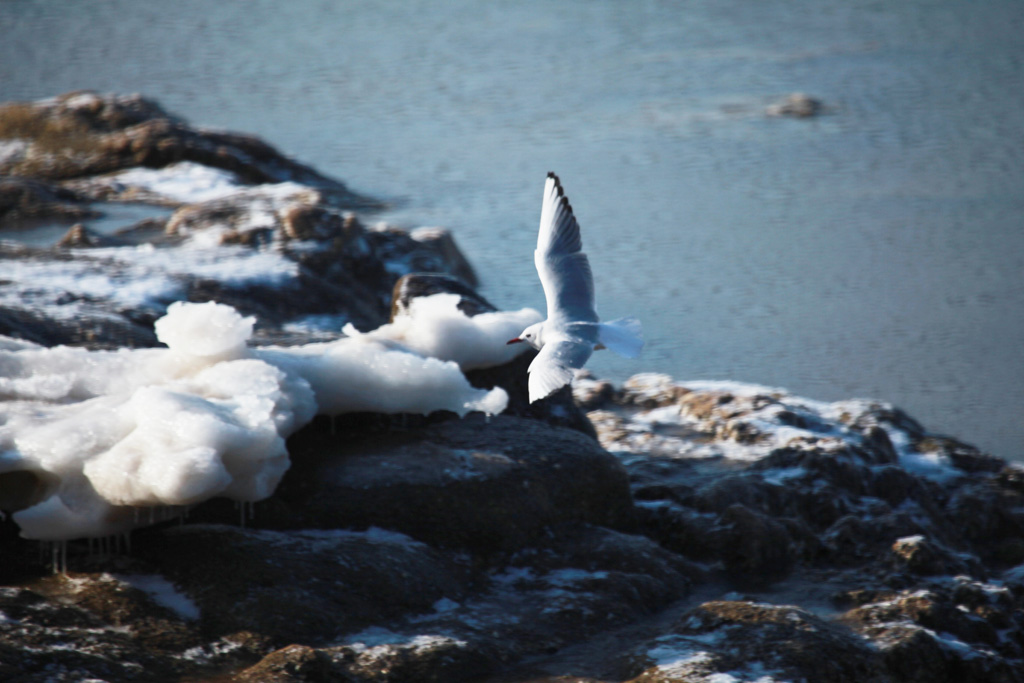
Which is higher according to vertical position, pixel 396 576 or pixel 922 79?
pixel 922 79

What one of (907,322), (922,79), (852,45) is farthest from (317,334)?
(852,45)

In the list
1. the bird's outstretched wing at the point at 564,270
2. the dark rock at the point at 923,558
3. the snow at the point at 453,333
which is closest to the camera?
the bird's outstretched wing at the point at 564,270

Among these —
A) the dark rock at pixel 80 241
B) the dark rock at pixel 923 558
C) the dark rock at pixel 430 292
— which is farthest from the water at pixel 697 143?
the dark rock at pixel 80 241

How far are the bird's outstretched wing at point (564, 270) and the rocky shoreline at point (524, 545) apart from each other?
0.60 meters

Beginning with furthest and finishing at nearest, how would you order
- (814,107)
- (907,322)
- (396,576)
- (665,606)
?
(814,107) < (907,322) < (665,606) < (396,576)

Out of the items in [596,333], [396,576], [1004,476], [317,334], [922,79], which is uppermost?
[922,79]

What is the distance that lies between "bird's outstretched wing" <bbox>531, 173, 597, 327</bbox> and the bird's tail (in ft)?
0.34

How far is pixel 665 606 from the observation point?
11.3ft

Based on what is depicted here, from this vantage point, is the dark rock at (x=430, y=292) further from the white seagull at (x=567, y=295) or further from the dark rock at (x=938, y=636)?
the dark rock at (x=938, y=636)

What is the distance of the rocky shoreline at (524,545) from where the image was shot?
288 centimetres

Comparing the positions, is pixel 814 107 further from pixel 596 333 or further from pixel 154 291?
pixel 596 333

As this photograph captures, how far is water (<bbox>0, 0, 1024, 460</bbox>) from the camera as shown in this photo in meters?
6.08

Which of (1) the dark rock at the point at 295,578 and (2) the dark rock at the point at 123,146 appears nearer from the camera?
(1) the dark rock at the point at 295,578

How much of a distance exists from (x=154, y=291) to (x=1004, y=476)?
12.2 feet
